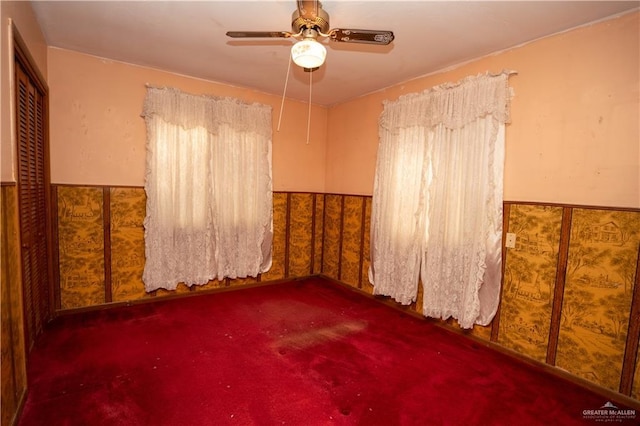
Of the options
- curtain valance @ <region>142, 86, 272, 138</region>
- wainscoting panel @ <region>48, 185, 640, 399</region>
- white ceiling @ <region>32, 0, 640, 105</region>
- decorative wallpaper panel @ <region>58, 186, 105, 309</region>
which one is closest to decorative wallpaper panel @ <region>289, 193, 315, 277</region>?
wainscoting panel @ <region>48, 185, 640, 399</region>

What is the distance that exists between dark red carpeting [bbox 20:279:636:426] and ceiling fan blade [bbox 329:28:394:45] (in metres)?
2.12

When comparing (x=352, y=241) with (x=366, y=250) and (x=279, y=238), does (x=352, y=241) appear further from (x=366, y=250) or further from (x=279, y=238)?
(x=279, y=238)

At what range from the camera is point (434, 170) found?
2.96m

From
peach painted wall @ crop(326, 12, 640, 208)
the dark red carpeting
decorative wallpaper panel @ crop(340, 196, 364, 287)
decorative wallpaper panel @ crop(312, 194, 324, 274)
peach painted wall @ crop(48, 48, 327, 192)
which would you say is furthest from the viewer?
decorative wallpaper panel @ crop(312, 194, 324, 274)

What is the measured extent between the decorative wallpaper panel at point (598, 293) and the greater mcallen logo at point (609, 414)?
0.49ft

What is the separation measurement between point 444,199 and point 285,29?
193 centimetres

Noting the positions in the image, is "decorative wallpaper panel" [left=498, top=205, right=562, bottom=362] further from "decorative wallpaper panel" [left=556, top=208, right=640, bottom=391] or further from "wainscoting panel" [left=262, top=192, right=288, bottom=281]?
"wainscoting panel" [left=262, top=192, right=288, bottom=281]

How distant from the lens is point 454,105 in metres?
2.78

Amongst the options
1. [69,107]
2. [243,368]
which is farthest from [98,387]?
[69,107]

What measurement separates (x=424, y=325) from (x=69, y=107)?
386 centimetres

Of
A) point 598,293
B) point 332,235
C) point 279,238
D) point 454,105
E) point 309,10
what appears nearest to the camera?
point 309,10

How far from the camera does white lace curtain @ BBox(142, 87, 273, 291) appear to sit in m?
3.24

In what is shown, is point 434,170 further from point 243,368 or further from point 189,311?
point 189,311

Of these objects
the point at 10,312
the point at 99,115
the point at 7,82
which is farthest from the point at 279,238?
the point at 7,82
